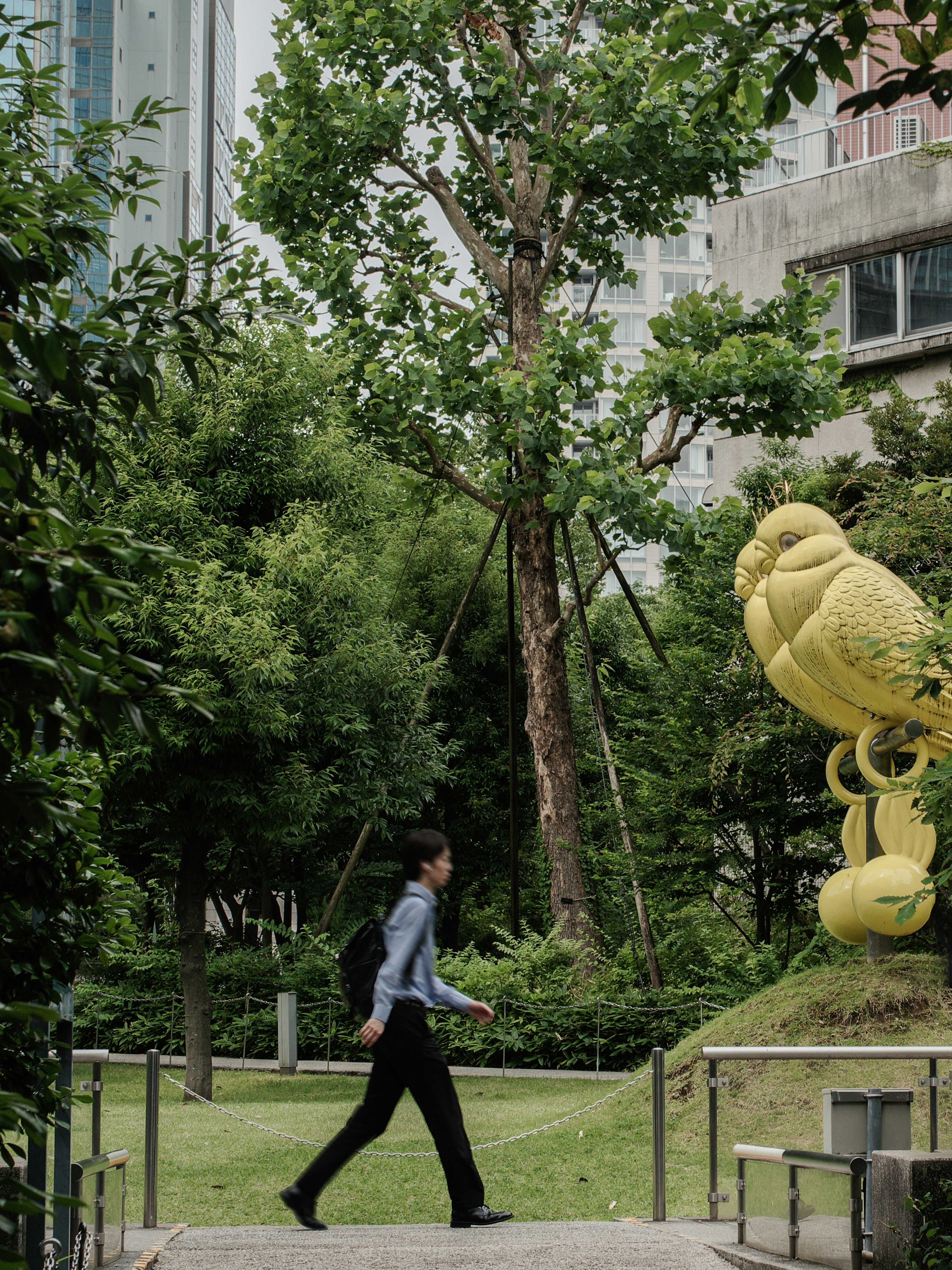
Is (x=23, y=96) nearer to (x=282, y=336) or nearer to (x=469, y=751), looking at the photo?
(x=282, y=336)

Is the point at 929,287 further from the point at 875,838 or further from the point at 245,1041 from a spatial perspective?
the point at 245,1041

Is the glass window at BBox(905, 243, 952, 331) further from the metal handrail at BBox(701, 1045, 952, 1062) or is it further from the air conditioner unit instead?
the metal handrail at BBox(701, 1045, 952, 1062)

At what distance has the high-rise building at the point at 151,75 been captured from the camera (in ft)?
259

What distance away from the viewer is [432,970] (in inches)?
219

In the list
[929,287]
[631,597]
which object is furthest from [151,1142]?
[929,287]

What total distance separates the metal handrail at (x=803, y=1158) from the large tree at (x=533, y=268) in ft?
27.6

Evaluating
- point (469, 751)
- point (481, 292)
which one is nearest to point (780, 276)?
point (481, 292)

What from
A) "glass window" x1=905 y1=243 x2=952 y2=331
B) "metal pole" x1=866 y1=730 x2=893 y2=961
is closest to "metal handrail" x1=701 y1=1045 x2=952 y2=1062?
"metal pole" x1=866 y1=730 x2=893 y2=961

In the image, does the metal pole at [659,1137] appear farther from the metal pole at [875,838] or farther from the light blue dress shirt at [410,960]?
the metal pole at [875,838]

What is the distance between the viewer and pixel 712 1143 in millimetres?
7109

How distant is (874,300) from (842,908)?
47.2 feet

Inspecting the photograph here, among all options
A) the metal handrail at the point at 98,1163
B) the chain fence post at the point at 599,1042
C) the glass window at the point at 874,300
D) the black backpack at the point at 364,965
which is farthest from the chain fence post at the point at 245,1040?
the glass window at the point at 874,300

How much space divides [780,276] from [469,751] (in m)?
10.9

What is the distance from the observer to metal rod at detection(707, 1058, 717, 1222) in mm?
7066
